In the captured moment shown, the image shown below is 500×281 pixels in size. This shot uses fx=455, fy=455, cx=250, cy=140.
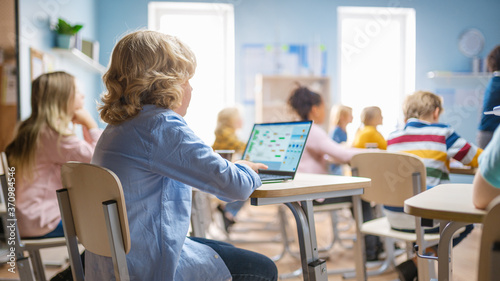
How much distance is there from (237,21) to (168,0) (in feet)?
2.91

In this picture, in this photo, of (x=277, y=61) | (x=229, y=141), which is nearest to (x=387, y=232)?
(x=229, y=141)

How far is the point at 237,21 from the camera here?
5.74 metres

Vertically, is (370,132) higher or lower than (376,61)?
lower

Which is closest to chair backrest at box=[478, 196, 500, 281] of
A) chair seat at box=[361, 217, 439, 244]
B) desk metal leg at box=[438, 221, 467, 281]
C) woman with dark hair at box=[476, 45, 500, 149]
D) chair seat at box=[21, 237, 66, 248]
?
desk metal leg at box=[438, 221, 467, 281]

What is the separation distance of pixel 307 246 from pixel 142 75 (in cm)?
68

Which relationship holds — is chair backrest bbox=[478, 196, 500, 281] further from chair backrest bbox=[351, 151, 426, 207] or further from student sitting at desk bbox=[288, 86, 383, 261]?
student sitting at desk bbox=[288, 86, 383, 261]

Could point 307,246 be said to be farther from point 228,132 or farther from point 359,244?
point 228,132

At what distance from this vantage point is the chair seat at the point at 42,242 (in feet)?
5.98

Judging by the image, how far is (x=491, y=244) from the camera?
27.4 inches

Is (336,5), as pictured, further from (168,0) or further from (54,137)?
(54,137)

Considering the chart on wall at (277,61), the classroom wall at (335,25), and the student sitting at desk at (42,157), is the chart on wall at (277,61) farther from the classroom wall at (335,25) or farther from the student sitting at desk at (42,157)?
the student sitting at desk at (42,157)

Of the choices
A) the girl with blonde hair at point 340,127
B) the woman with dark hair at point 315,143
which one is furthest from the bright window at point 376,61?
the woman with dark hair at point 315,143

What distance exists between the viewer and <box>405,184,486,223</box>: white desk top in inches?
31.6

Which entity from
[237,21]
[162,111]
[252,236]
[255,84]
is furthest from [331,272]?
[237,21]
